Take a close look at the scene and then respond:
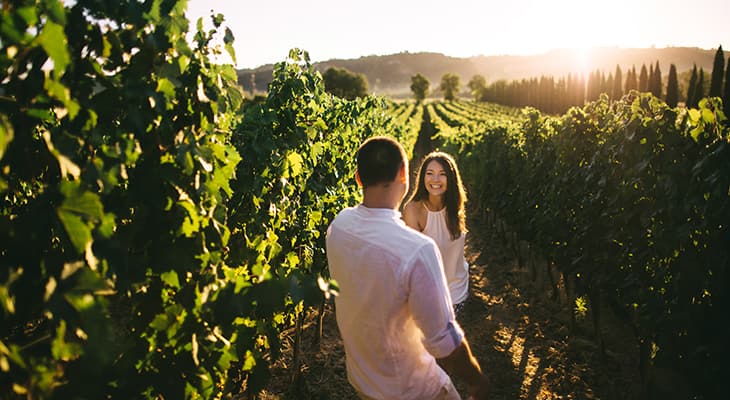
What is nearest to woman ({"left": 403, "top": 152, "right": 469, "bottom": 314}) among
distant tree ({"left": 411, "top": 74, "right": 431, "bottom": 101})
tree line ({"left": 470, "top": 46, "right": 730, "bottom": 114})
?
tree line ({"left": 470, "top": 46, "right": 730, "bottom": 114})

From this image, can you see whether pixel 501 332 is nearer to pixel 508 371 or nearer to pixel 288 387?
pixel 508 371

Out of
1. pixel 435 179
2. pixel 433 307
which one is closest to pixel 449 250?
pixel 435 179

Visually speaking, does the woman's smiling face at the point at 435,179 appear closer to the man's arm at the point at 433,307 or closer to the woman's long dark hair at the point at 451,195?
the woman's long dark hair at the point at 451,195

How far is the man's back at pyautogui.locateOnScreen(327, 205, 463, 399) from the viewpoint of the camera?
1.92 meters

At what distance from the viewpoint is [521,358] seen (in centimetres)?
561

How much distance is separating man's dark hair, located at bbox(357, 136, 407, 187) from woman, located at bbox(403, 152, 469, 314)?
6.43ft

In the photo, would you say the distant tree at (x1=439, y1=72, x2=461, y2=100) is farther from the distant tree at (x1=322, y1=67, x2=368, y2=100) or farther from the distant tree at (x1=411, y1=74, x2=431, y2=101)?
the distant tree at (x1=322, y1=67, x2=368, y2=100)

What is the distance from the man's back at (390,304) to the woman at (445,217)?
1.86 meters

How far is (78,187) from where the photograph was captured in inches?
54.9

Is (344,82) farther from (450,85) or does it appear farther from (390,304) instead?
(390,304)

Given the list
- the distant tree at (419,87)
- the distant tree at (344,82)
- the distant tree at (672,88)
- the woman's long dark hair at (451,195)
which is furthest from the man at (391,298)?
the distant tree at (419,87)

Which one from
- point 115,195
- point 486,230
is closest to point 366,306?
point 115,195

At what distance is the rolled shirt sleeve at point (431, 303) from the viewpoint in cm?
191

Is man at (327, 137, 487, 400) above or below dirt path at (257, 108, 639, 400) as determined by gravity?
above
